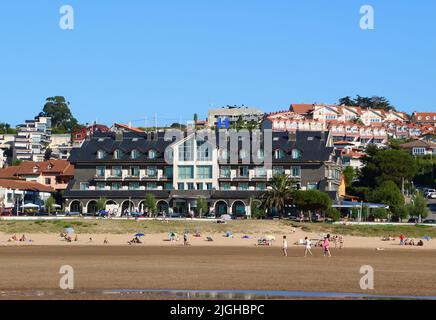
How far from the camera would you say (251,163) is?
93.5 m

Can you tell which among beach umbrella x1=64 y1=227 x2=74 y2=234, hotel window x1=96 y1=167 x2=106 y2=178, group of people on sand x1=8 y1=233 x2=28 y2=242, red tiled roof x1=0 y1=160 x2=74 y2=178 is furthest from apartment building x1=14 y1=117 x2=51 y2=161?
group of people on sand x1=8 y1=233 x2=28 y2=242

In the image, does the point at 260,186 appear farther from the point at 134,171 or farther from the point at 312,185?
the point at 134,171

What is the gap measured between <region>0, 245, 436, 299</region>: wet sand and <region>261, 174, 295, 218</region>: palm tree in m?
28.1

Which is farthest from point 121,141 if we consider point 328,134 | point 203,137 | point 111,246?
point 111,246

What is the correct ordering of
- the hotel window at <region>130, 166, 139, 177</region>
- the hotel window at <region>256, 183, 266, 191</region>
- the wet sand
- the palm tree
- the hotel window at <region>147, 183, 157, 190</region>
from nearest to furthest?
the wet sand → the palm tree → the hotel window at <region>256, 183, 266, 191</region> → the hotel window at <region>147, 183, 157, 190</region> → the hotel window at <region>130, 166, 139, 177</region>

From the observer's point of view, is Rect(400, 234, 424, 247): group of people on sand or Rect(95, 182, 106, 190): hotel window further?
Rect(95, 182, 106, 190): hotel window

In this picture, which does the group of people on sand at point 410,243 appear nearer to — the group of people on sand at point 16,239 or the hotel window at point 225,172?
the group of people on sand at point 16,239

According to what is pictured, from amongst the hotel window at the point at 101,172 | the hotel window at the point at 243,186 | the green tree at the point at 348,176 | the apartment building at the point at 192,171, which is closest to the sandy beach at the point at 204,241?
the apartment building at the point at 192,171

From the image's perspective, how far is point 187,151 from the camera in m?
→ 95.2

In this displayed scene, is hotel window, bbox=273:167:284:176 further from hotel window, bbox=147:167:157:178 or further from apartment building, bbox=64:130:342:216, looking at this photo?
hotel window, bbox=147:167:157:178

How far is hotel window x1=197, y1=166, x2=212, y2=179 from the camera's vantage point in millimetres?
94262

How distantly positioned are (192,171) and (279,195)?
41.5ft

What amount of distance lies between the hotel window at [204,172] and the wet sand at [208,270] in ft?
122

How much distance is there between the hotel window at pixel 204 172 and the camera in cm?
9426
